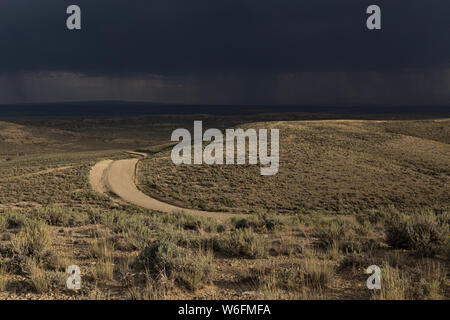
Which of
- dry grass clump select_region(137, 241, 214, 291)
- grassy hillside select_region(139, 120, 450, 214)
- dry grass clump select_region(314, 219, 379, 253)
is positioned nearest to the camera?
dry grass clump select_region(137, 241, 214, 291)

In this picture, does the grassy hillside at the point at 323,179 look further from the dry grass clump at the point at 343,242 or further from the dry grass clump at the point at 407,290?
the dry grass clump at the point at 407,290

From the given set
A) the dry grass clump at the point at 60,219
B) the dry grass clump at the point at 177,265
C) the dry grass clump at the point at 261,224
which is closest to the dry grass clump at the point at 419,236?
the dry grass clump at the point at 261,224

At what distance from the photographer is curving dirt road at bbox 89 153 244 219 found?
982 inches

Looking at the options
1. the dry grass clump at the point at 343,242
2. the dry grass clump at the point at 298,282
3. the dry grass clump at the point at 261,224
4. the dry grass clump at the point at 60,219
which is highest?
the dry grass clump at the point at 298,282

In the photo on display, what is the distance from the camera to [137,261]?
6.62 metres

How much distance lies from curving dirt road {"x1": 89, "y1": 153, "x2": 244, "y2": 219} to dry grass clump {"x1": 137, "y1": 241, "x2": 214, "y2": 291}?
15240 millimetres

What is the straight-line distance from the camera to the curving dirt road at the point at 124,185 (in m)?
24.9

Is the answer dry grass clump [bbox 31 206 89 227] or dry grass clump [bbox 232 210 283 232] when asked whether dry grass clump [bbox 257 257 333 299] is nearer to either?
dry grass clump [bbox 232 210 283 232]

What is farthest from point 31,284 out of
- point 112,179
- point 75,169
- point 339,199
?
point 75,169

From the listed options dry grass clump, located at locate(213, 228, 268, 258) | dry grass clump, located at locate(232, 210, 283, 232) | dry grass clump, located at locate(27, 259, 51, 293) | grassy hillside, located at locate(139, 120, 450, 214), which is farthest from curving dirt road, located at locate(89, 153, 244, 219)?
dry grass clump, located at locate(27, 259, 51, 293)

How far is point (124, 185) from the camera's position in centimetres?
3225

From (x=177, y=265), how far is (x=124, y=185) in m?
28.0

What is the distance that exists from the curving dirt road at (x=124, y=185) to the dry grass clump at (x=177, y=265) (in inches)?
600

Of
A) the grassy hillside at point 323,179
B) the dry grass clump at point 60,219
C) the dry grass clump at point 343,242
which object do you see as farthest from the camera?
the grassy hillside at point 323,179
